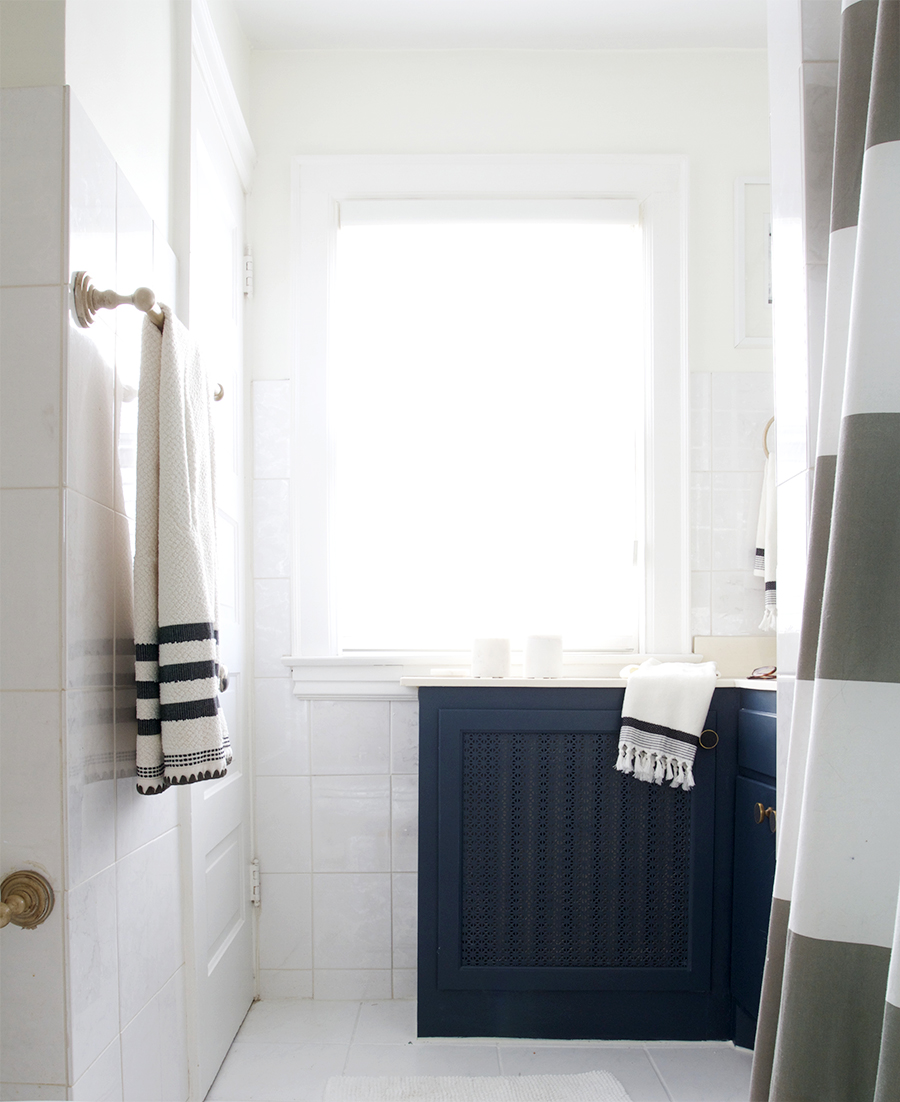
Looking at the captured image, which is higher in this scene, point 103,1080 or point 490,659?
point 490,659

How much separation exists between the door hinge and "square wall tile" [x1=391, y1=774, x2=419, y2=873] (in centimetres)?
129

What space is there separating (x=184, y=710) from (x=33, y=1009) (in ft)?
1.25

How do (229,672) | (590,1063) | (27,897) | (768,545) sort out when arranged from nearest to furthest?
1. (27,897)
2. (590,1063)
3. (229,672)
4. (768,545)

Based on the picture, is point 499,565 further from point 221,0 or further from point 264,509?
point 221,0

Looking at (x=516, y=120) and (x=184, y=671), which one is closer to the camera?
(x=184, y=671)

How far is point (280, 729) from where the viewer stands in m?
2.08

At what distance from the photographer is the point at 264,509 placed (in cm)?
212

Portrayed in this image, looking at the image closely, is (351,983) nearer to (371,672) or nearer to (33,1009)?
(371,672)

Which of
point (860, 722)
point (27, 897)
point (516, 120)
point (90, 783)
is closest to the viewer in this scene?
point (860, 722)

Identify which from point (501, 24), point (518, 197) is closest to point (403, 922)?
point (518, 197)

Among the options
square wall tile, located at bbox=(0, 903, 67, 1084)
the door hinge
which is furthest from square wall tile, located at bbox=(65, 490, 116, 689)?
the door hinge

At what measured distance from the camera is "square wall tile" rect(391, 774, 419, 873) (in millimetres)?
2082

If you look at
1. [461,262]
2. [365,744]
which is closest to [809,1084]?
[365,744]

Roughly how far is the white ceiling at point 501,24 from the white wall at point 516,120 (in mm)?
31
